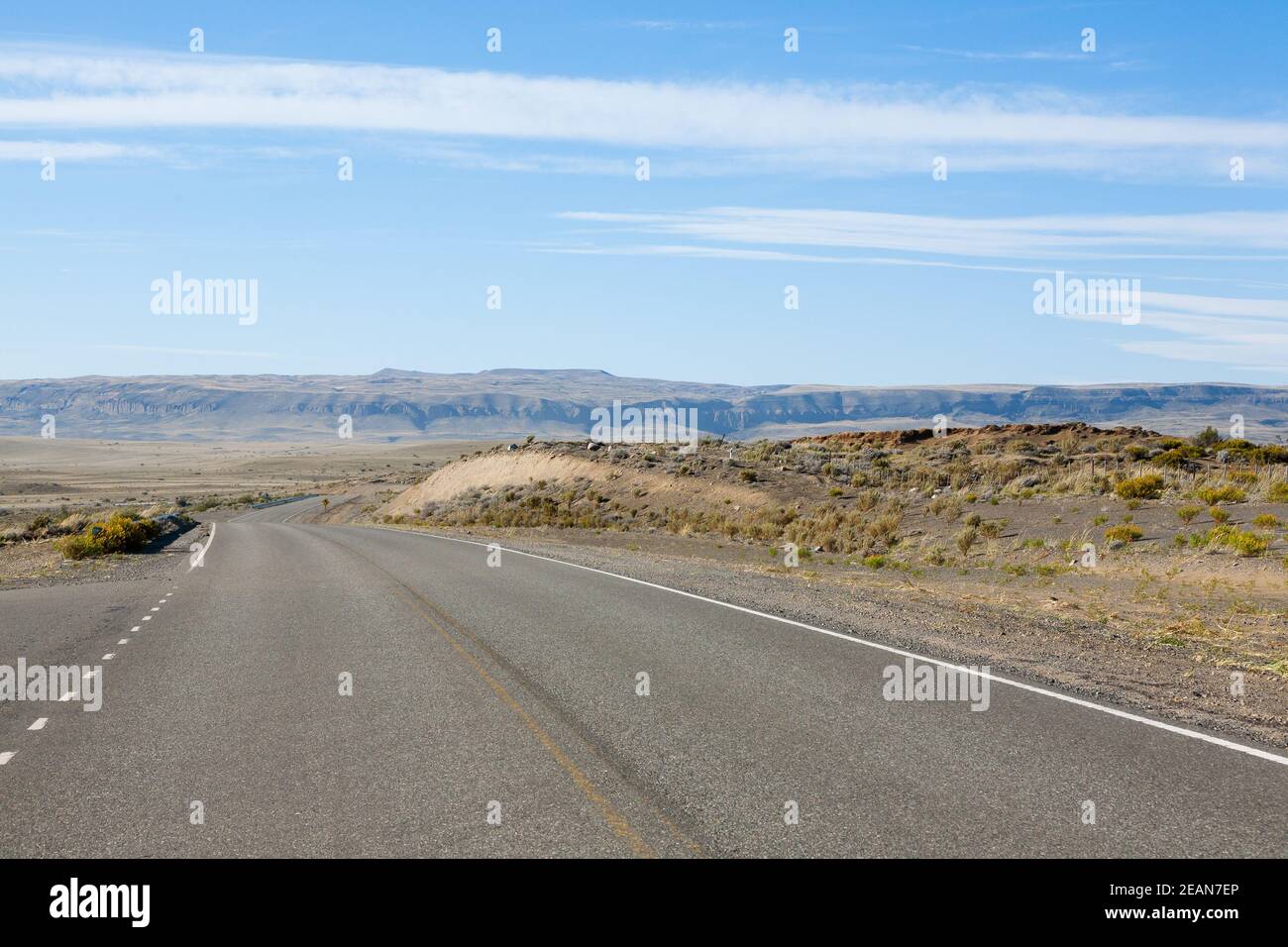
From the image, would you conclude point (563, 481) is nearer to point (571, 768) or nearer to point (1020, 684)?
point (1020, 684)

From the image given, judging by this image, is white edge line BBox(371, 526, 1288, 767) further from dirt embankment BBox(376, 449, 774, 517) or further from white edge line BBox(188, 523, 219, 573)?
dirt embankment BBox(376, 449, 774, 517)

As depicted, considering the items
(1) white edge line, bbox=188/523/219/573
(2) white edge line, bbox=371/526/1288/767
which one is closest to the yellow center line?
(2) white edge line, bbox=371/526/1288/767

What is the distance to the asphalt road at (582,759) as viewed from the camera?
20.3 feet

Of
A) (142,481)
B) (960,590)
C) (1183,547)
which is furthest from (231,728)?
(142,481)

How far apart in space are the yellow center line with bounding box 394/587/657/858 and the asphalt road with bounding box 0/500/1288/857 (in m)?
0.02

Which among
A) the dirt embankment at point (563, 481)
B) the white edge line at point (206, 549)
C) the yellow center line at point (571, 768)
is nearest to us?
the yellow center line at point (571, 768)

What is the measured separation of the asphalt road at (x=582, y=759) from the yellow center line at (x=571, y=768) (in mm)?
23

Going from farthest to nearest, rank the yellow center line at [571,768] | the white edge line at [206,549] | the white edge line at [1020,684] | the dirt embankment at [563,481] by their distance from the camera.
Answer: the dirt embankment at [563,481], the white edge line at [206,549], the white edge line at [1020,684], the yellow center line at [571,768]

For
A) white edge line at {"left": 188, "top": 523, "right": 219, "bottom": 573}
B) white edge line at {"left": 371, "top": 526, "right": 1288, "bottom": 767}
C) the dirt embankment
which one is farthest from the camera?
the dirt embankment

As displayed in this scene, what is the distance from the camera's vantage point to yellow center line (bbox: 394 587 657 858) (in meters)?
6.11

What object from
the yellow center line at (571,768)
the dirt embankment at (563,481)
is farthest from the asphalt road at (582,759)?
the dirt embankment at (563,481)

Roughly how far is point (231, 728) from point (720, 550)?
23.9m

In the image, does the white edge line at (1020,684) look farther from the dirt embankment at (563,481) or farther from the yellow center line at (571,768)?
the dirt embankment at (563,481)

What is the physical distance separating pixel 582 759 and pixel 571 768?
0.23m
